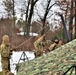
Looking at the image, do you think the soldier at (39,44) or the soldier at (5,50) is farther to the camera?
the soldier at (39,44)

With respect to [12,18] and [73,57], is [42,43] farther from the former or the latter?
[12,18]

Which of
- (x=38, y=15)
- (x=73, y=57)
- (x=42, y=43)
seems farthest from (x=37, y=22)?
(x=73, y=57)

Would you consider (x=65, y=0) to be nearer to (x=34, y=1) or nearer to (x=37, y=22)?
(x=34, y=1)

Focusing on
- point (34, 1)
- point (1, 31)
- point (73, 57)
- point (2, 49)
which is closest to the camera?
point (73, 57)

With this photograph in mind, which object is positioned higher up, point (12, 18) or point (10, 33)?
point (12, 18)

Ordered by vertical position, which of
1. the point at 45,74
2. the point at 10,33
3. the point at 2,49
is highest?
the point at 10,33

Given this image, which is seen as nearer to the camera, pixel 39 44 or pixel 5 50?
pixel 5 50

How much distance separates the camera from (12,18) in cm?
2606

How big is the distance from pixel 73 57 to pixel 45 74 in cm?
70

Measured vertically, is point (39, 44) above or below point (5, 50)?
above

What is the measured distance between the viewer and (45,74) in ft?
15.9

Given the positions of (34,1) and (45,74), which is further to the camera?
(34,1)

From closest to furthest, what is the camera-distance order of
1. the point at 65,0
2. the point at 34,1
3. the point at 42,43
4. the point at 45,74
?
1. the point at 45,74
2. the point at 42,43
3. the point at 65,0
4. the point at 34,1

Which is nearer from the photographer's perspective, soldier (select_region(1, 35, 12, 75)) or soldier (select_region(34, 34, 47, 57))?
soldier (select_region(1, 35, 12, 75))
